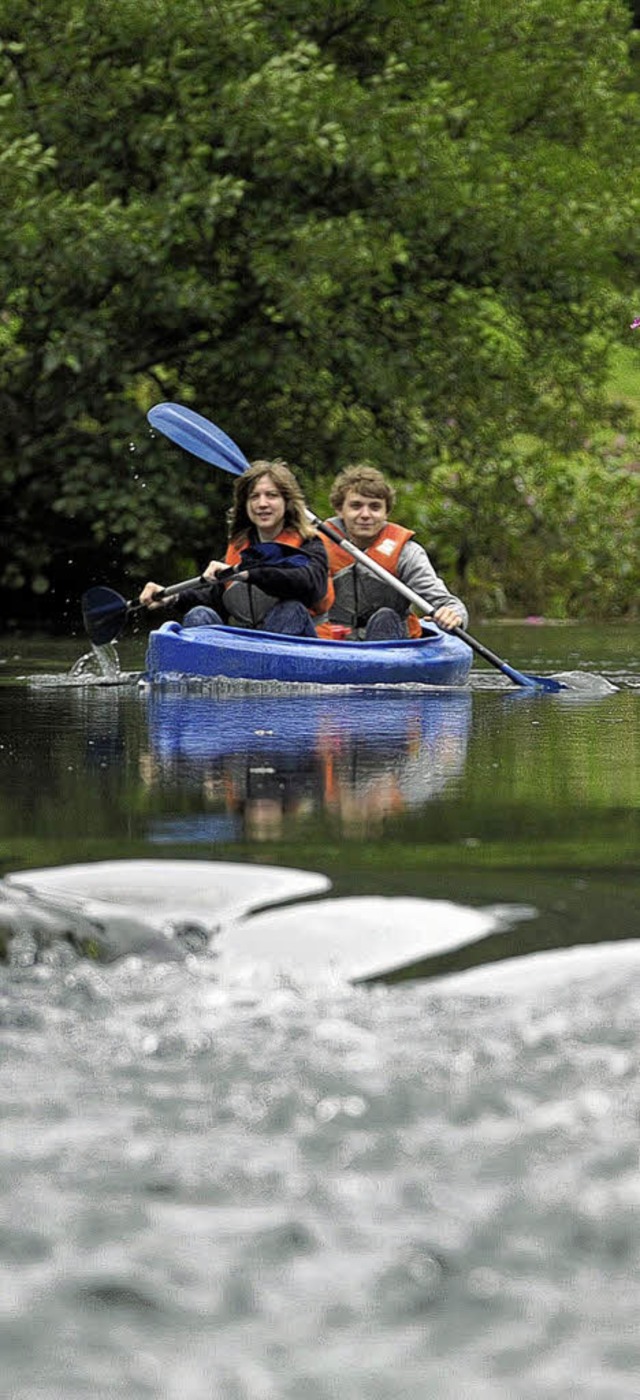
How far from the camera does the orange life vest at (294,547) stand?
10383 mm

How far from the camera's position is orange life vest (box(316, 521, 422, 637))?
1095 cm

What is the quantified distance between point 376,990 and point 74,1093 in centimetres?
68

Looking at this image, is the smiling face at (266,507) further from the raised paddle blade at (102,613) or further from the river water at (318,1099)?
the river water at (318,1099)

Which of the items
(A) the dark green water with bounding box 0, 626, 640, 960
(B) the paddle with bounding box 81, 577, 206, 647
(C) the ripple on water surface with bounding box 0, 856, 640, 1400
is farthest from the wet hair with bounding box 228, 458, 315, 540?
(C) the ripple on water surface with bounding box 0, 856, 640, 1400

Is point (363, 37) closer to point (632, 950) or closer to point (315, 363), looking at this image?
point (315, 363)

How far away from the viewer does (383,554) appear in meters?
10.9

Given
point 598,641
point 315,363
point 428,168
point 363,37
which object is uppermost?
point 363,37

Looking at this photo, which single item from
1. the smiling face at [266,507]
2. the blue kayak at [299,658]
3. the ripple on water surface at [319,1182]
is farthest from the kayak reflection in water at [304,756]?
the ripple on water surface at [319,1182]

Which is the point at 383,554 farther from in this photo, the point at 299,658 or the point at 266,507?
the point at 299,658

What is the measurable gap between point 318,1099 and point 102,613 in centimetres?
846

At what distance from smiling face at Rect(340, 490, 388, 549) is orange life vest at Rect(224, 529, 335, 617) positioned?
1.08 ft

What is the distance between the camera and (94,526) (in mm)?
15984

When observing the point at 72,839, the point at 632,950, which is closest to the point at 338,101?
the point at 72,839

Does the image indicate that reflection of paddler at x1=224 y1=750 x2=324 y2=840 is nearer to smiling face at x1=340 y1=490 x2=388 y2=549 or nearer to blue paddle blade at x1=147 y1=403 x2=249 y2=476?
smiling face at x1=340 y1=490 x2=388 y2=549
